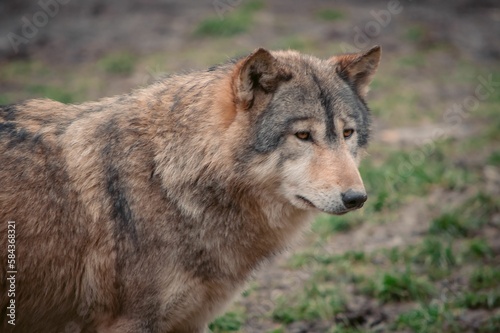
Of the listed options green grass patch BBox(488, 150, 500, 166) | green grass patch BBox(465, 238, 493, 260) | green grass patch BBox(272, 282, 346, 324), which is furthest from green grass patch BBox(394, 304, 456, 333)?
green grass patch BBox(488, 150, 500, 166)

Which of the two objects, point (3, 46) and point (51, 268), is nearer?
point (51, 268)

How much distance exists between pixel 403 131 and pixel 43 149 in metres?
6.28

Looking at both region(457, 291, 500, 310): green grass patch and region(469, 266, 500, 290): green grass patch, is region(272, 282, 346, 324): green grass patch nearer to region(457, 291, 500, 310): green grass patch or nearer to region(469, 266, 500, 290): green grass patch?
region(457, 291, 500, 310): green grass patch

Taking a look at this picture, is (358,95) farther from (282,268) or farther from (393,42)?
(393,42)

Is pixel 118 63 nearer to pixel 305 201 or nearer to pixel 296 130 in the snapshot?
pixel 296 130

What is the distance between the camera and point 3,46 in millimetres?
12133

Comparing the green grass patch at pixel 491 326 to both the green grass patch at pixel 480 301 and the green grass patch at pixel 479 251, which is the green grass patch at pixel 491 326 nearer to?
the green grass patch at pixel 480 301

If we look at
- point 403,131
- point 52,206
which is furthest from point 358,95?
point 403,131

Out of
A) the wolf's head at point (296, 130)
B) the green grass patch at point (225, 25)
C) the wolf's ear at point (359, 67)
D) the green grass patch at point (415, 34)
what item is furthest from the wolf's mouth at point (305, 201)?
the green grass patch at point (415, 34)

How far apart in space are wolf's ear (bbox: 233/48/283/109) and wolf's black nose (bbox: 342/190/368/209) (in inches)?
32.4

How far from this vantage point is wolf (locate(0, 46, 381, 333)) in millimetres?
3941

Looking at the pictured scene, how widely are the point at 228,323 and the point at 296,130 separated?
2.04m

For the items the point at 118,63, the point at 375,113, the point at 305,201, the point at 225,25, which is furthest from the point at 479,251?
the point at 225,25

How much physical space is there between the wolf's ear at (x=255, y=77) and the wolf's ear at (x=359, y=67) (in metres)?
0.57
